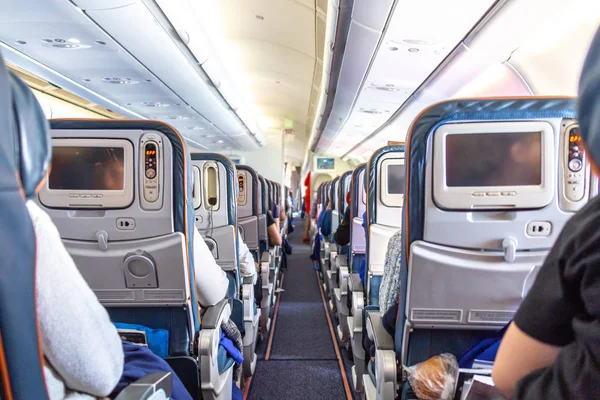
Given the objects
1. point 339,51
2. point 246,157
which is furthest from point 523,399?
point 246,157

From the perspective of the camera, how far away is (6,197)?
2.29 ft

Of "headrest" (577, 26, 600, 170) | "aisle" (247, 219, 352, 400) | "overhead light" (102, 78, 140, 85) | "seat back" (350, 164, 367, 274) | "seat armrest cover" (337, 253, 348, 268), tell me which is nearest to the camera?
"headrest" (577, 26, 600, 170)

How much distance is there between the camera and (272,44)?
7.69 metres

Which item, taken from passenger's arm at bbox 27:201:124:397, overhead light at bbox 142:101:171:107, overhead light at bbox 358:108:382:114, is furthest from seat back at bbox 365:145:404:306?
overhead light at bbox 142:101:171:107

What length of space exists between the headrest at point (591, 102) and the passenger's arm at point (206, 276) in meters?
1.85

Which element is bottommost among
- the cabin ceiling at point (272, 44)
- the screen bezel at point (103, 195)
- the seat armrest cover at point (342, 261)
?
the seat armrest cover at point (342, 261)

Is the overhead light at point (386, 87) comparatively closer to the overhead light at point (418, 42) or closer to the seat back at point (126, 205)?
the overhead light at point (418, 42)

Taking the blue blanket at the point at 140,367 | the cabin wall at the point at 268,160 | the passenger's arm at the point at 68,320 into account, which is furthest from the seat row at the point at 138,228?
the cabin wall at the point at 268,160

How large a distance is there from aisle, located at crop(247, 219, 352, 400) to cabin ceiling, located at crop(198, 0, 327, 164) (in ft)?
14.3

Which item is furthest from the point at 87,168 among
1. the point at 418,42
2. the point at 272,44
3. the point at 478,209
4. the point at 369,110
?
the point at 272,44

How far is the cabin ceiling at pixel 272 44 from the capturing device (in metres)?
5.98

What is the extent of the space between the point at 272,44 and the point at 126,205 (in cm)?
663

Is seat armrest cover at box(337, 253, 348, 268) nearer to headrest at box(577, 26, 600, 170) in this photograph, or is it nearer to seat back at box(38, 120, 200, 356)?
seat back at box(38, 120, 200, 356)

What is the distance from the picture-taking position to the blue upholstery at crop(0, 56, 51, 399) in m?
0.70
